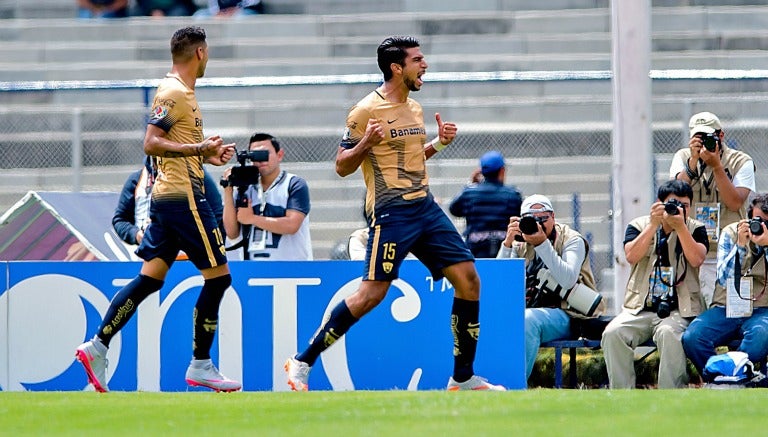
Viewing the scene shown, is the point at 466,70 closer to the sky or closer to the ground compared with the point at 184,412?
closer to the sky

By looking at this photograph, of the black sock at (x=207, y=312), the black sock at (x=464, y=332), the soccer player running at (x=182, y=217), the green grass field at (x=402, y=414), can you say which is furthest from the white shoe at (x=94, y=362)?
the black sock at (x=464, y=332)

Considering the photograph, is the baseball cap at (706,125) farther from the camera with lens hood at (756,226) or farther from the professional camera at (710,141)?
the camera with lens hood at (756,226)

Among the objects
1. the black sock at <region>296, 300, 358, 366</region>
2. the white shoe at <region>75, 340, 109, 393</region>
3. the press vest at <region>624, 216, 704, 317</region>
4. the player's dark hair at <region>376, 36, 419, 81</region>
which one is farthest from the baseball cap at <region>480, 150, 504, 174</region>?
the white shoe at <region>75, 340, 109, 393</region>

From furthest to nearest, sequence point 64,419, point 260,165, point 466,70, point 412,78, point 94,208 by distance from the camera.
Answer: point 466,70
point 94,208
point 260,165
point 412,78
point 64,419

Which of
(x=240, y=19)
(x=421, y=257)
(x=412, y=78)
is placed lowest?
(x=421, y=257)

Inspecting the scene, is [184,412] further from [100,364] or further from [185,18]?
[185,18]

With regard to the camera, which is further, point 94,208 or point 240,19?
point 240,19

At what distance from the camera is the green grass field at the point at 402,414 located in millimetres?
6934

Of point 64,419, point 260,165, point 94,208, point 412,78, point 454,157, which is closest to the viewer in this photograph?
point 64,419

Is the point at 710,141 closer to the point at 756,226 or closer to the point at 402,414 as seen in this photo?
the point at 756,226

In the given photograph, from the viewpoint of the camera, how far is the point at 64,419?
766 centimetres

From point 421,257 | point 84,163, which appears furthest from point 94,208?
point 421,257

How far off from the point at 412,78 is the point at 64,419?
3.17 meters

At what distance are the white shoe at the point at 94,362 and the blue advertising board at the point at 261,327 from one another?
138cm
